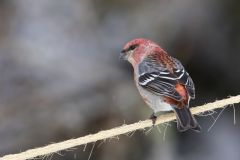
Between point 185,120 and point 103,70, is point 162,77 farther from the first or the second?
point 103,70

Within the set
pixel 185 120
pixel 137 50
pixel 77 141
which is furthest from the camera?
pixel 137 50

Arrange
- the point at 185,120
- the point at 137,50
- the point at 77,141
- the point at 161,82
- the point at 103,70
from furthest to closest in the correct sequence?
the point at 103,70, the point at 137,50, the point at 161,82, the point at 185,120, the point at 77,141

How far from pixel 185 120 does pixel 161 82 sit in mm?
438

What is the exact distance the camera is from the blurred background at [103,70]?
285 inches

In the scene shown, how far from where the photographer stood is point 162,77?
14.6 ft

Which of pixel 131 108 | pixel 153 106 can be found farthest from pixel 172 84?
pixel 131 108

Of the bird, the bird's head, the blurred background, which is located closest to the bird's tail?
the bird

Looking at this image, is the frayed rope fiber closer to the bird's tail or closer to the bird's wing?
the bird's tail

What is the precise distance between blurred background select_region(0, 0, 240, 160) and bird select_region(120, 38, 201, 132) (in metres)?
2.17

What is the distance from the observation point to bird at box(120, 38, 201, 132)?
4109mm

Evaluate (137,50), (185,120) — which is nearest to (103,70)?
(137,50)

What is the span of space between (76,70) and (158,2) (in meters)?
1.33

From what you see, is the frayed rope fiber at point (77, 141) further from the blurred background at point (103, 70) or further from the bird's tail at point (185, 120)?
the blurred background at point (103, 70)

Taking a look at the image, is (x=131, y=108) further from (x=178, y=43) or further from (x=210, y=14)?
(x=210, y=14)
